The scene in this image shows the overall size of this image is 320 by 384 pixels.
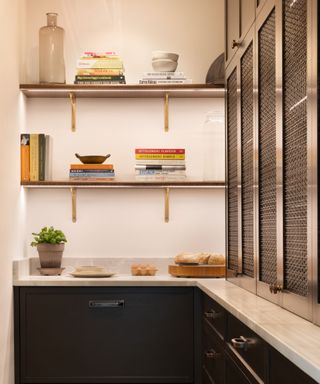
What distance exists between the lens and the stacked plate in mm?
3987

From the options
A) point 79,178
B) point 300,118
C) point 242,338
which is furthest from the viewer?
point 79,178

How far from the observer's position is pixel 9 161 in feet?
12.7

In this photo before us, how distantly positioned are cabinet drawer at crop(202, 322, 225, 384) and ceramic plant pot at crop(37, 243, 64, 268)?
39.2 inches

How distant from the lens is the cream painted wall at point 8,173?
12.1 feet

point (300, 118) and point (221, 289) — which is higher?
point (300, 118)

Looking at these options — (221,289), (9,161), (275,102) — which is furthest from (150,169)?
(275,102)

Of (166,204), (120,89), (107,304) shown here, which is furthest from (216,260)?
(120,89)

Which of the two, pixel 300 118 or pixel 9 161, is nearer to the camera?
pixel 300 118

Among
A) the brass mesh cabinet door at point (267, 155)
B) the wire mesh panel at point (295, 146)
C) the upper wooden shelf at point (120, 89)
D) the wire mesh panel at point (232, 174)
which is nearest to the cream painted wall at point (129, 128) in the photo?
the upper wooden shelf at point (120, 89)

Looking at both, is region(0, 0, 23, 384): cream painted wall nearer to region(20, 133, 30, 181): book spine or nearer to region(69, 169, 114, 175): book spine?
region(20, 133, 30, 181): book spine

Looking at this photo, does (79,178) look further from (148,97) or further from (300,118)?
(300,118)

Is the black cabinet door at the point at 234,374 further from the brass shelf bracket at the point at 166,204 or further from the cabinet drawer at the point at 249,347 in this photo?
the brass shelf bracket at the point at 166,204

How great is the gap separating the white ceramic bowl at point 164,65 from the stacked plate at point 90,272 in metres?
1.21

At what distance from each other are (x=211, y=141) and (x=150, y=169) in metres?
0.42
